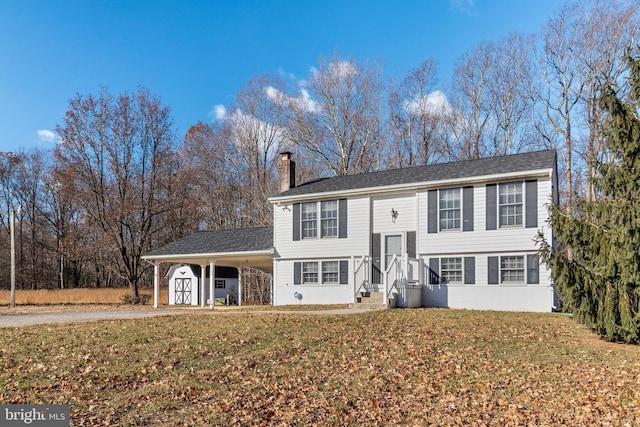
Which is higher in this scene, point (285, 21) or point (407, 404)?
point (285, 21)

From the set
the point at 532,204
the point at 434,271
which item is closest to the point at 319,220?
the point at 434,271

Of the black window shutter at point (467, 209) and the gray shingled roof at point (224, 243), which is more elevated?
the black window shutter at point (467, 209)

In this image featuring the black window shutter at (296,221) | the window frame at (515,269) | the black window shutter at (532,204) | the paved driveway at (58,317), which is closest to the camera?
the paved driveway at (58,317)

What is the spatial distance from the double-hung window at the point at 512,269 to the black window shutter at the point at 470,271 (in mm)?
942

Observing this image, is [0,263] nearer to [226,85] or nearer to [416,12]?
[226,85]

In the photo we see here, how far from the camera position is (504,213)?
17.2 m

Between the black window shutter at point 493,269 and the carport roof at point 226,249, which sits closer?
the black window shutter at point 493,269

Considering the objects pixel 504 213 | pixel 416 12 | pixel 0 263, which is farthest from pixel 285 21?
pixel 0 263

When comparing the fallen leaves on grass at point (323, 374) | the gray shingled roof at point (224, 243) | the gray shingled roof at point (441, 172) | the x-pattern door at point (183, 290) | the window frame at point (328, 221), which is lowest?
the x-pattern door at point (183, 290)

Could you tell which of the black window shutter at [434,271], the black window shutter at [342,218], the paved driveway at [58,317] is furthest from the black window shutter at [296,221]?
the paved driveway at [58,317]

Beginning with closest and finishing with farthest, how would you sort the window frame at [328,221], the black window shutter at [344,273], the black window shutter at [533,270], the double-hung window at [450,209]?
the black window shutter at [533,270] → the double-hung window at [450,209] → the black window shutter at [344,273] → the window frame at [328,221]

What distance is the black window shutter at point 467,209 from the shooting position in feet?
58.4

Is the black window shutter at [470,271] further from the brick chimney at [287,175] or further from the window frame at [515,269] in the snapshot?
the brick chimney at [287,175]

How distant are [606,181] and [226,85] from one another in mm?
30422
